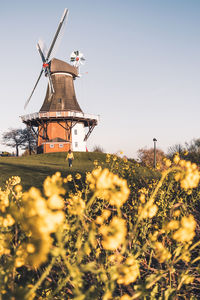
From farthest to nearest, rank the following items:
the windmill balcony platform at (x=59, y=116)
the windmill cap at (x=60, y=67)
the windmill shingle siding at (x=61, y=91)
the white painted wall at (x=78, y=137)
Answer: the windmill cap at (x=60, y=67), the windmill shingle siding at (x=61, y=91), the white painted wall at (x=78, y=137), the windmill balcony platform at (x=59, y=116)

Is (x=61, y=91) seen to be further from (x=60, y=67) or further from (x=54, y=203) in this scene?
(x=54, y=203)

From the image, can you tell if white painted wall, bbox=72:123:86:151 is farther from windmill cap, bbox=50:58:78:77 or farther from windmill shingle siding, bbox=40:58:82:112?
windmill cap, bbox=50:58:78:77

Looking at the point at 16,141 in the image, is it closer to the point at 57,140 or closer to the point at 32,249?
the point at 57,140

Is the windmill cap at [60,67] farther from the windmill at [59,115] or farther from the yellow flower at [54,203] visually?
the yellow flower at [54,203]

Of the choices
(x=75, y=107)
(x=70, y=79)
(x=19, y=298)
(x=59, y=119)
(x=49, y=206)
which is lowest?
(x=19, y=298)

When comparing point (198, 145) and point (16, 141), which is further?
point (16, 141)

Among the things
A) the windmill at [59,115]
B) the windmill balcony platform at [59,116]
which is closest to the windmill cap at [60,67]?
the windmill at [59,115]

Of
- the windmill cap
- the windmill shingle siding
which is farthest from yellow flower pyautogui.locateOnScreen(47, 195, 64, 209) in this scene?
the windmill cap

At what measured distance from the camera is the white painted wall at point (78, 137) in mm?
31953

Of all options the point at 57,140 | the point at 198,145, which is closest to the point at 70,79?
the point at 57,140

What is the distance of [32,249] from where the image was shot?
0.80 m

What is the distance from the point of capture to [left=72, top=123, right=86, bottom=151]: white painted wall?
32.0 m

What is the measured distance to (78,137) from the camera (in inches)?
1275

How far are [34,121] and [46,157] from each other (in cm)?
834
